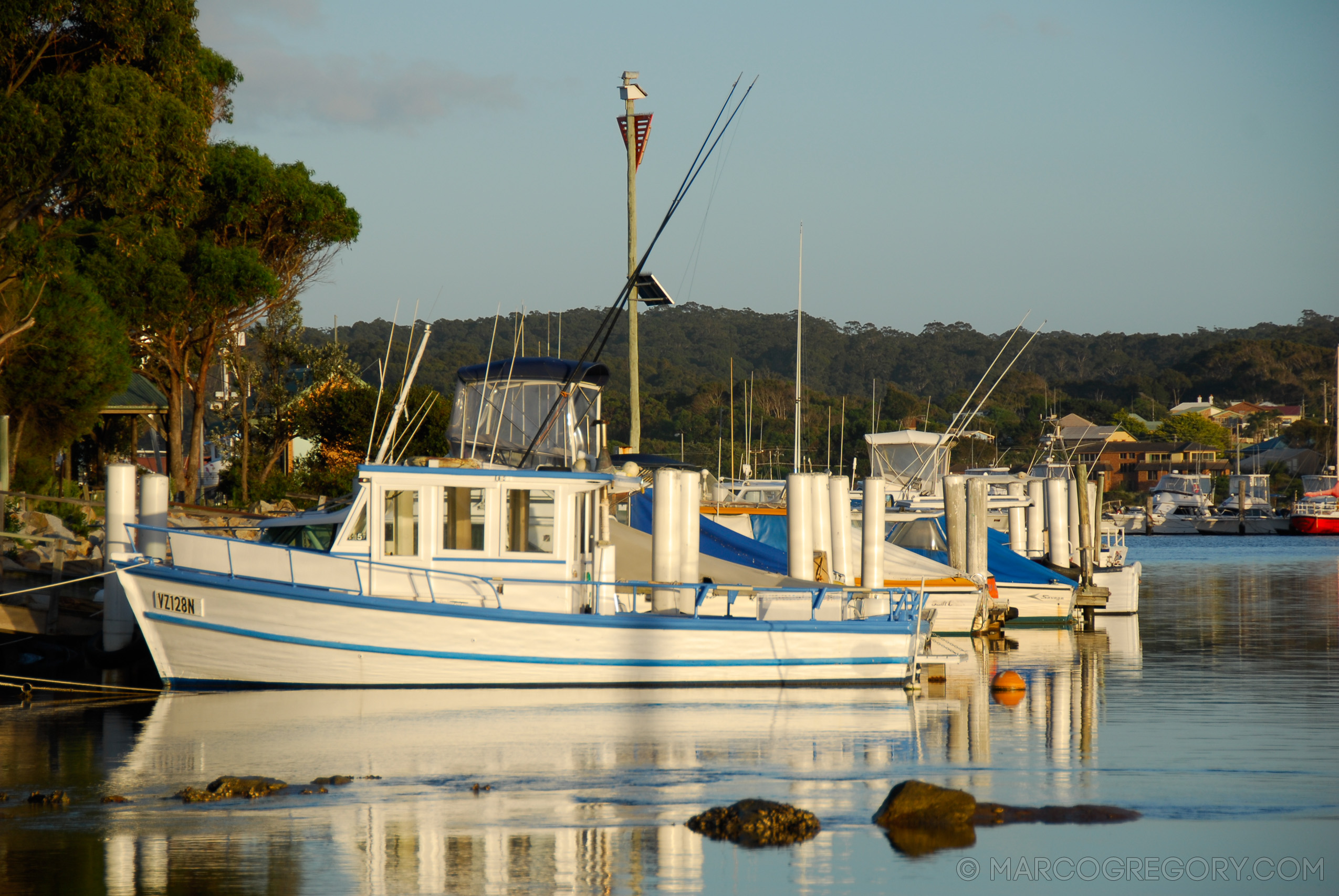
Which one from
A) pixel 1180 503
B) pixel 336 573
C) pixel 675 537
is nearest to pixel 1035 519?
pixel 675 537

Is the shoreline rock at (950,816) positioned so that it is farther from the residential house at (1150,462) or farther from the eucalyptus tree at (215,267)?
the residential house at (1150,462)

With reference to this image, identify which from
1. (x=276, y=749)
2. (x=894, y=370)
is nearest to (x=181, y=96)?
(x=276, y=749)

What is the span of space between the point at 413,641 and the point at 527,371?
5522 millimetres

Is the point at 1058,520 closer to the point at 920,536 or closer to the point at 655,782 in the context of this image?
the point at 920,536

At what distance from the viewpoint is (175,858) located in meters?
9.14

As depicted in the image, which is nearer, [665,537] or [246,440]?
[665,537]

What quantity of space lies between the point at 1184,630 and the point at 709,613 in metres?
12.6

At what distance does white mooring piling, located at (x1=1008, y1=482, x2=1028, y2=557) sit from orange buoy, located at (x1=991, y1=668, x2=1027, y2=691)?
1566cm

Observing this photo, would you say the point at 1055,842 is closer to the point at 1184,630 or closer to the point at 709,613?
the point at 709,613

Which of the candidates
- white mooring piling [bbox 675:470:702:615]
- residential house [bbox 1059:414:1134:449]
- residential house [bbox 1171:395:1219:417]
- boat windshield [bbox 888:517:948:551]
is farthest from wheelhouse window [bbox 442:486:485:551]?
residential house [bbox 1171:395:1219:417]

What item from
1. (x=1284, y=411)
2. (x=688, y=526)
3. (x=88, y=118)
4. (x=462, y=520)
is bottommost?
(x=688, y=526)

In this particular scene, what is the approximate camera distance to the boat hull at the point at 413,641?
1578 cm

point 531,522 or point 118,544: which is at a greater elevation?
point 531,522

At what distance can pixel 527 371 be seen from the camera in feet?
66.2
